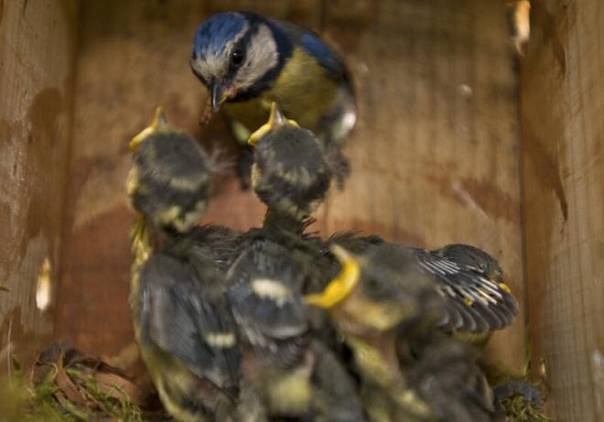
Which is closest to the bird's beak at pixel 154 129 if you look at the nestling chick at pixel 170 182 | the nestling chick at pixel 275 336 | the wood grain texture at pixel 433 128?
the nestling chick at pixel 170 182

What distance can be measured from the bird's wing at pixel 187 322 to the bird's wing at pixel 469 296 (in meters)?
0.33

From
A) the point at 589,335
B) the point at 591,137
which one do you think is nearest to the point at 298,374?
the point at 589,335

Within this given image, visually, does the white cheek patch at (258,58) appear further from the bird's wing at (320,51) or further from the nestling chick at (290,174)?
the nestling chick at (290,174)

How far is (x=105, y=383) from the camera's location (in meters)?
1.75

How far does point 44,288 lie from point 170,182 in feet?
1.66

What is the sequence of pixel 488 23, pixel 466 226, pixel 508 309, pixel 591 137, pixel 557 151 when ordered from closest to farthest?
pixel 508 309
pixel 591 137
pixel 557 151
pixel 466 226
pixel 488 23

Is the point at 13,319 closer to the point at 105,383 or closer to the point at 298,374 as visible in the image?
the point at 105,383

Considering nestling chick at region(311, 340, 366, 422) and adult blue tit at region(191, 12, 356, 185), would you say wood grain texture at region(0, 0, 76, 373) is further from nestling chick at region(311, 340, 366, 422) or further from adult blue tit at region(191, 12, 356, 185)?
nestling chick at region(311, 340, 366, 422)

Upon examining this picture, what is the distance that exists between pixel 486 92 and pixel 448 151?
0.17 metres

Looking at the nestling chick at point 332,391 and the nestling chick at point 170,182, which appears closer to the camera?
the nestling chick at point 332,391

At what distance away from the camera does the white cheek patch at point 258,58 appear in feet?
6.57

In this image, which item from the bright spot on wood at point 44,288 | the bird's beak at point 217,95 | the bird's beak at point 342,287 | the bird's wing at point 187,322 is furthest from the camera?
the bird's beak at point 217,95

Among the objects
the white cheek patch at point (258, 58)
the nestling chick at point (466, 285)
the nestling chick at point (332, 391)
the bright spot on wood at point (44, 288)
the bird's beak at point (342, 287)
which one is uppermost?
the white cheek patch at point (258, 58)

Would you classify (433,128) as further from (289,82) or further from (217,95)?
(217,95)
